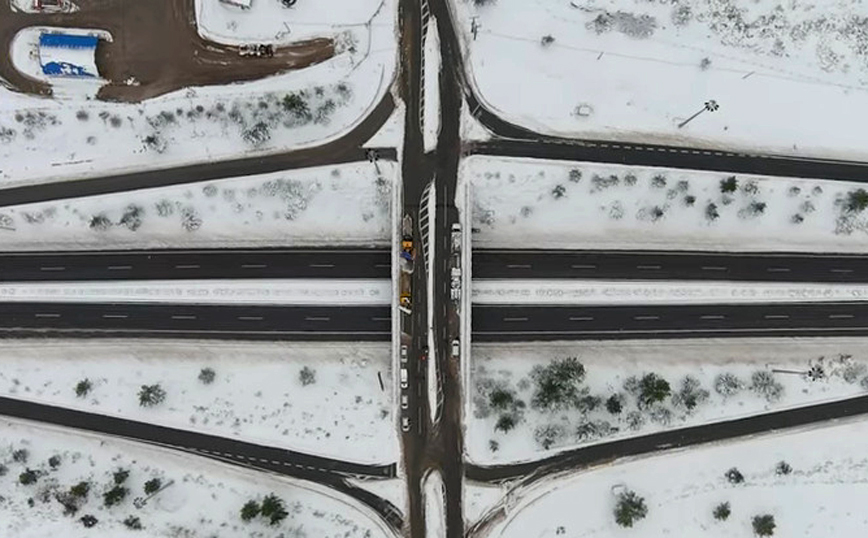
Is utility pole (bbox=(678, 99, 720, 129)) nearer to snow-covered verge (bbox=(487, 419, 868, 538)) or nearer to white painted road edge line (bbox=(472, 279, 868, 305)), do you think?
white painted road edge line (bbox=(472, 279, 868, 305))

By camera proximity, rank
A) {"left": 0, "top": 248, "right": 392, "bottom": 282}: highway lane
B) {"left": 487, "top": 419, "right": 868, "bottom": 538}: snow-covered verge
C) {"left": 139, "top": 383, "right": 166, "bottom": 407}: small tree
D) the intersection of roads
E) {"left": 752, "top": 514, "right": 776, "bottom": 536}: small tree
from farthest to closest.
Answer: {"left": 0, "top": 248, "right": 392, "bottom": 282}: highway lane < the intersection of roads < {"left": 487, "top": 419, "right": 868, "bottom": 538}: snow-covered verge < {"left": 139, "top": 383, "right": 166, "bottom": 407}: small tree < {"left": 752, "top": 514, "right": 776, "bottom": 536}: small tree

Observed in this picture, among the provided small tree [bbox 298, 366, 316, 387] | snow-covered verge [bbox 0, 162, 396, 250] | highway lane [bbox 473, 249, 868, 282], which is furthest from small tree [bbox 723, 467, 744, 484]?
small tree [bbox 298, 366, 316, 387]

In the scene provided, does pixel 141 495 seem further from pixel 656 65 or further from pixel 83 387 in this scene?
pixel 656 65

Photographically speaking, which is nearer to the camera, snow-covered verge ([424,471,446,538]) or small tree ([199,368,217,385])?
small tree ([199,368,217,385])

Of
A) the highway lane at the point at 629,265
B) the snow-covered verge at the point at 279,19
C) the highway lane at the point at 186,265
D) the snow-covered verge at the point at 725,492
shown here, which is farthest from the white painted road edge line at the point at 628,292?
the snow-covered verge at the point at 279,19

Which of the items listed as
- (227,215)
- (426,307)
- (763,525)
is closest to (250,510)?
(426,307)

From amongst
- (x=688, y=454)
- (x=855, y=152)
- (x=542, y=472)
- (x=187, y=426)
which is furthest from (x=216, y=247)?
(x=855, y=152)
